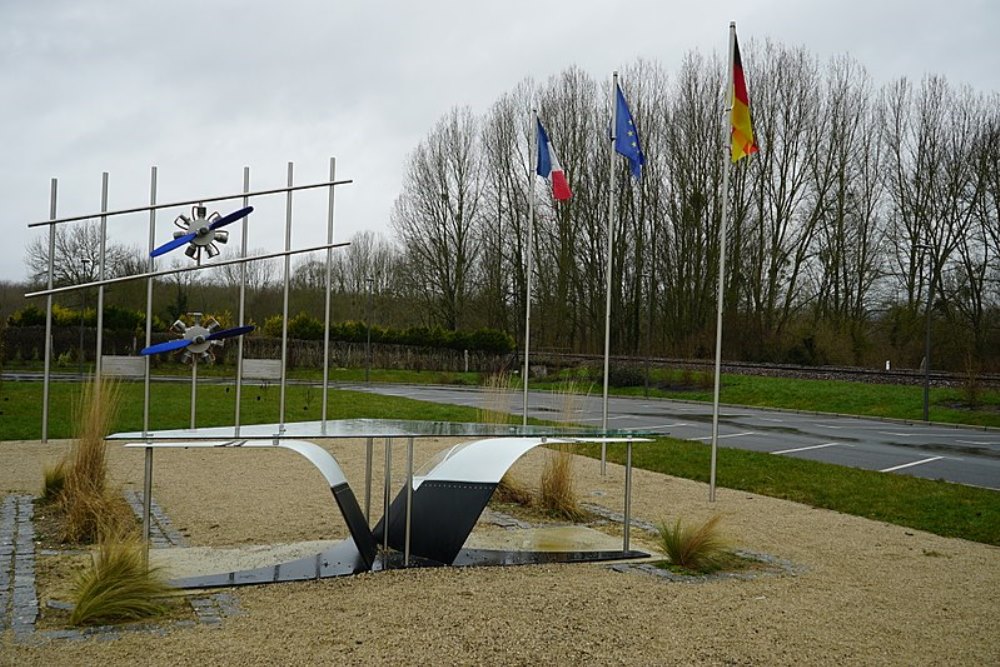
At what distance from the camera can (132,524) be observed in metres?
7.08

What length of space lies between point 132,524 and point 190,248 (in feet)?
7.32

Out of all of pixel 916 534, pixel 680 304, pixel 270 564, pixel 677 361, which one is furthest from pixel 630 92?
pixel 270 564

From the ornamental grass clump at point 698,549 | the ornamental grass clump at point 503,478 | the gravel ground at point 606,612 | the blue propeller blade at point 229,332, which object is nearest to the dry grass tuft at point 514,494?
the ornamental grass clump at point 503,478

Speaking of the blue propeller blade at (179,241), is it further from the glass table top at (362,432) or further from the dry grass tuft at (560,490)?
the dry grass tuft at (560,490)

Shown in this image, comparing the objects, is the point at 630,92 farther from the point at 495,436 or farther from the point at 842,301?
the point at 495,436

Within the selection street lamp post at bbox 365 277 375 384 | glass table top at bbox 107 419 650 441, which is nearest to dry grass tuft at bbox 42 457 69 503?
glass table top at bbox 107 419 650 441

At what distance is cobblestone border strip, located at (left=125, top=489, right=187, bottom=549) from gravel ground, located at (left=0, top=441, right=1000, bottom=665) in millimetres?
105

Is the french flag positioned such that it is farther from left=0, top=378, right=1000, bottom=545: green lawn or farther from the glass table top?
the glass table top

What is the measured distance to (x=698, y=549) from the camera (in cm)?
633

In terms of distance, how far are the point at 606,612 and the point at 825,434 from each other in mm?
14799

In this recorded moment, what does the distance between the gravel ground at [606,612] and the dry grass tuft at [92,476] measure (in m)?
0.58

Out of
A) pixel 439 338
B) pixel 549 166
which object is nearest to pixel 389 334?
pixel 439 338

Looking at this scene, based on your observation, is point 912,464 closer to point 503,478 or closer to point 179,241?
point 503,478

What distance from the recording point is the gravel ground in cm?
427
